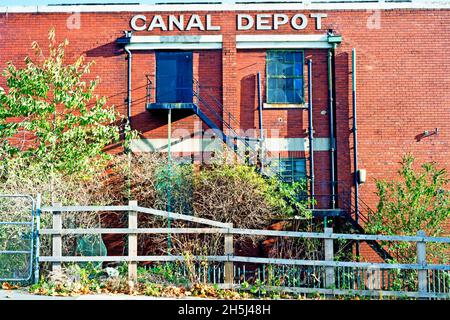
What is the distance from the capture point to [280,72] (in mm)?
19344

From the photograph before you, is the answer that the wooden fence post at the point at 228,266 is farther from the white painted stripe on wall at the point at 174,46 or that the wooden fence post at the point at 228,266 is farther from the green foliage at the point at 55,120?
the white painted stripe on wall at the point at 174,46

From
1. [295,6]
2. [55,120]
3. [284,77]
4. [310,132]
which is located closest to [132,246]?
[55,120]

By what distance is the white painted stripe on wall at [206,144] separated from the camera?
61.3ft

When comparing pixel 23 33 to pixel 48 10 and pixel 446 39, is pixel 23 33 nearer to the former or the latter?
pixel 48 10

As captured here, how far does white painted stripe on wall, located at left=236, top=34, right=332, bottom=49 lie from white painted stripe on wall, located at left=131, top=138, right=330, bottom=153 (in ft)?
10.5

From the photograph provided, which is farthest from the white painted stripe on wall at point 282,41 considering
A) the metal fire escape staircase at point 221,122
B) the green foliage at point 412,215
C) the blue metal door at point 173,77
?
the green foliage at point 412,215

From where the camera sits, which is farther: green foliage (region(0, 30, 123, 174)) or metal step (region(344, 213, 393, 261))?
green foliage (region(0, 30, 123, 174))

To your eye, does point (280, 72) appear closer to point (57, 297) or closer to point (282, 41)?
point (282, 41)

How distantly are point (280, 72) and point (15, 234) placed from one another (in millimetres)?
10540

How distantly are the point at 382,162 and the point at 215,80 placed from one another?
245 inches

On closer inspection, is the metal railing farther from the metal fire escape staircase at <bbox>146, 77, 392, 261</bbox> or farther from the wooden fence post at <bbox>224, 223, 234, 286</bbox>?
the metal fire escape staircase at <bbox>146, 77, 392, 261</bbox>

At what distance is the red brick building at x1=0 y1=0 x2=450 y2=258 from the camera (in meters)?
18.8

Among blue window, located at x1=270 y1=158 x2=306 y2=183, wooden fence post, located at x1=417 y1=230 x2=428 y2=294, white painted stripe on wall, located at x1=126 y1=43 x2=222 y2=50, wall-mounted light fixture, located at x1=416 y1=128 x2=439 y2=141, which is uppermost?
white painted stripe on wall, located at x1=126 y1=43 x2=222 y2=50

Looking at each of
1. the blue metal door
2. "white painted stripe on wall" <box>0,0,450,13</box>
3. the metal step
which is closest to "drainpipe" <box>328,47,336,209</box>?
the metal step
